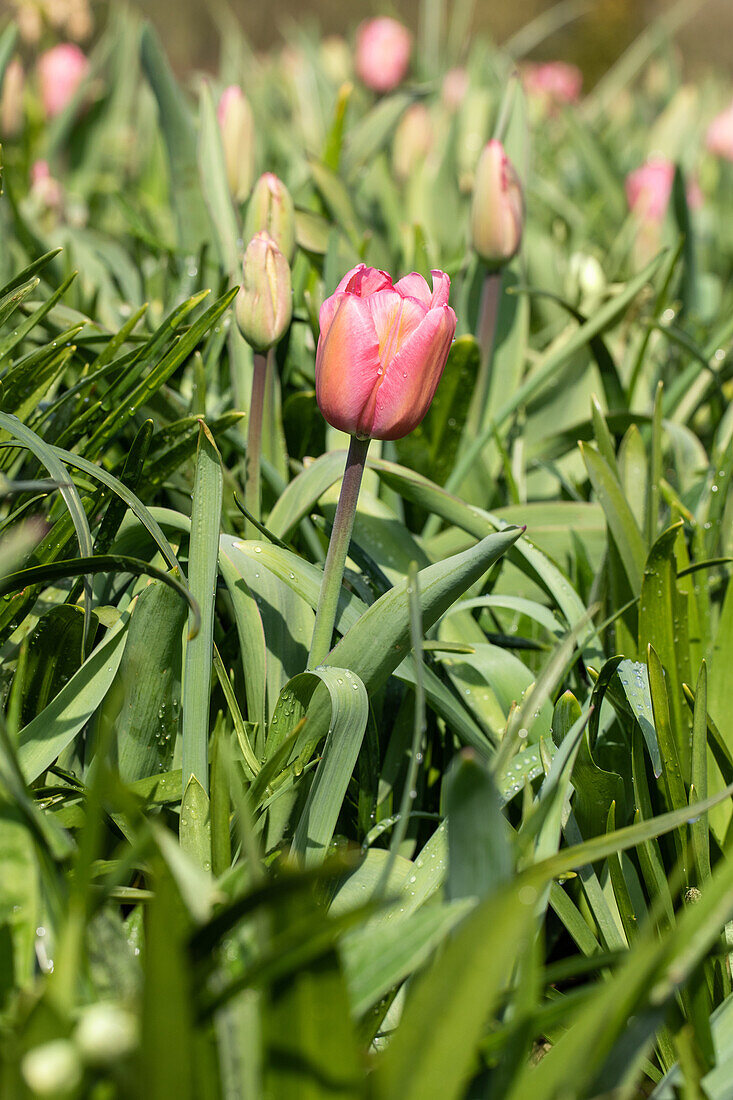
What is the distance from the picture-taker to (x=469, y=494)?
100cm

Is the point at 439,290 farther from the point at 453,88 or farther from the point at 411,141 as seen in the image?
the point at 453,88

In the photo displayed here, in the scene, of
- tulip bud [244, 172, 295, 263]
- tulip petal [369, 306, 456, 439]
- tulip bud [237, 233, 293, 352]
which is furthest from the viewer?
tulip bud [244, 172, 295, 263]

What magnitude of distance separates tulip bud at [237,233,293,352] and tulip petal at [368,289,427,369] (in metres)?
0.19

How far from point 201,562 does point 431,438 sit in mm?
461

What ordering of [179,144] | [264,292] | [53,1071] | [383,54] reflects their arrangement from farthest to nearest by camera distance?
[383,54], [179,144], [264,292], [53,1071]

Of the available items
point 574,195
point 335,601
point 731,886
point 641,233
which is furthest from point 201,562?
point 574,195

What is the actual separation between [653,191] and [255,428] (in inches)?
42.5

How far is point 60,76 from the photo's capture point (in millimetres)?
2074

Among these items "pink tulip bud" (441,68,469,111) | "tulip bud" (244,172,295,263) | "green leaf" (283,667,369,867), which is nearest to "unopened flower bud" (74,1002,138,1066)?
"green leaf" (283,667,369,867)

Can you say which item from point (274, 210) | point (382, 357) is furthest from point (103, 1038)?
point (274, 210)

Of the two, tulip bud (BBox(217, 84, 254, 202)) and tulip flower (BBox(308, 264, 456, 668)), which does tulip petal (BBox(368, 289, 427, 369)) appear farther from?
tulip bud (BBox(217, 84, 254, 202))

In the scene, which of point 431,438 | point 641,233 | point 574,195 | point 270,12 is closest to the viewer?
point 431,438

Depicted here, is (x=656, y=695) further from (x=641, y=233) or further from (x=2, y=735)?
(x=641, y=233)

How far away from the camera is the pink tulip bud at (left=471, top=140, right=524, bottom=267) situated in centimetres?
96
